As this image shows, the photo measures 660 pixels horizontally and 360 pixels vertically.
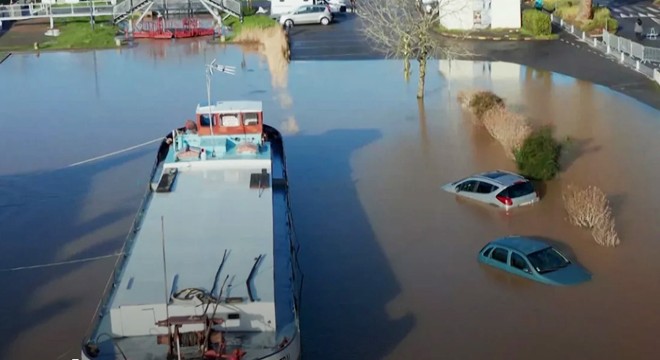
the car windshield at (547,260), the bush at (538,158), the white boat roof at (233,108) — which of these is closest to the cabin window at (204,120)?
the white boat roof at (233,108)

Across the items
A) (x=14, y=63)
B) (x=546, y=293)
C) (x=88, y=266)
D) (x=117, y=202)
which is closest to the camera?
(x=546, y=293)

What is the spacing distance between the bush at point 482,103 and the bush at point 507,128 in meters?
0.33

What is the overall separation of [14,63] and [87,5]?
1435 centimetres

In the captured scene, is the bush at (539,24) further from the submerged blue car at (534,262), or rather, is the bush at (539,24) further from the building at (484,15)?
the submerged blue car at (534,262)

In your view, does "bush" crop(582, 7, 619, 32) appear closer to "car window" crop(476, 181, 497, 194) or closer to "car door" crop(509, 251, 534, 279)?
"car window" crop(476, 181, 497, 194)

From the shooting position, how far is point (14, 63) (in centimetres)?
4606

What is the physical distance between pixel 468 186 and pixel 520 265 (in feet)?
16.7

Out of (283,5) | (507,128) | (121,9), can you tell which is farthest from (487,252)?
(121,9)

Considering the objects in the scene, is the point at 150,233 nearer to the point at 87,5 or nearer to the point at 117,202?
the point at 117,202

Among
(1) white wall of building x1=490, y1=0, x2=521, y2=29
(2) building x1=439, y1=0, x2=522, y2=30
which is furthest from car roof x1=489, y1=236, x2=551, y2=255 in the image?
(1) white wall of building x1=490, y1=0, x2=521, y2=29

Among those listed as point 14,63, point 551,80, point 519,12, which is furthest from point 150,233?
point 519,12

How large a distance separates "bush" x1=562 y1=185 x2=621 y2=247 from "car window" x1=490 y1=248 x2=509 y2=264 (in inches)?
100.0

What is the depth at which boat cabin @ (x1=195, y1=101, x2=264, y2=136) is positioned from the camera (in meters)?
22.3

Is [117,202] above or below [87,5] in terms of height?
below
